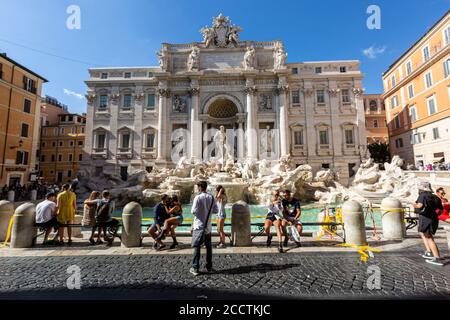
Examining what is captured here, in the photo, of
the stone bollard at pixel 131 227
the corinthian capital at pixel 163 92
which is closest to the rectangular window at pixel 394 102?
the corinthian capital at pixel 163 92

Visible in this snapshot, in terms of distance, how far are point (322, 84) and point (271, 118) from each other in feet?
27.4

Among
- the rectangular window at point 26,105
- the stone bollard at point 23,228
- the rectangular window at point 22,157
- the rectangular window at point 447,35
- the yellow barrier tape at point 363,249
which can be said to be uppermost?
the rectangular window at point 447,35

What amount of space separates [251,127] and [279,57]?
31.8 ft

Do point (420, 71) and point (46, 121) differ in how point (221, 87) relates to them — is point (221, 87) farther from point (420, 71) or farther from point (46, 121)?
point (46, 121)

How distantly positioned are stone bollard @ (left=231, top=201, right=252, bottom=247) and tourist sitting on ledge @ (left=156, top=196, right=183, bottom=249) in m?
1.49

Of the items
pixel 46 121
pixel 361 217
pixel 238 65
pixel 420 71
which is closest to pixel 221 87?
pixel 238 65

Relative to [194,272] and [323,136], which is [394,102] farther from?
[194,272]

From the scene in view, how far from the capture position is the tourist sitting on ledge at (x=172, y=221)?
19.3 feet

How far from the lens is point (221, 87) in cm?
2848

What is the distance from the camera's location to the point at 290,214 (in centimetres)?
642

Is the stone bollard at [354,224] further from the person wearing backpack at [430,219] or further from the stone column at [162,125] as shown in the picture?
the stone column at [162,125]

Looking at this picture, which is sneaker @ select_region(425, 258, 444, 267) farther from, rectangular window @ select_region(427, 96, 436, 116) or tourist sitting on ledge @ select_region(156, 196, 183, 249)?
rectangular window @ select_region(427, 96, 436, 116)

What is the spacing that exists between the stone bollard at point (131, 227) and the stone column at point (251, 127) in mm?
20826
